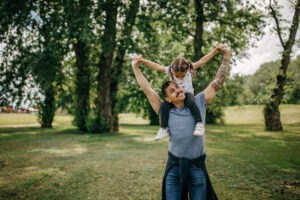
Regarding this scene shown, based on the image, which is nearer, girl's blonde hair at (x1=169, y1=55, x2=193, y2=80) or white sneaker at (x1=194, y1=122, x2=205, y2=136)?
white sneaker at (x1=194, y1=122, x2=205, y2=136)

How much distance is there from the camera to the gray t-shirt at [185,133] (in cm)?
370

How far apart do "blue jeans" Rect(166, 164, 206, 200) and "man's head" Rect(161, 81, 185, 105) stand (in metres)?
0.80

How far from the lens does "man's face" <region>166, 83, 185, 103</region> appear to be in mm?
3740

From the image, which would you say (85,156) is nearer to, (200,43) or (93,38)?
(93,38)

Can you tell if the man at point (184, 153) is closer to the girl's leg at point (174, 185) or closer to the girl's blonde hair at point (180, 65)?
the girl's leg at point (174, 185)

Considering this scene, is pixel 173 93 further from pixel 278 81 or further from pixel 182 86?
pixel 278 81

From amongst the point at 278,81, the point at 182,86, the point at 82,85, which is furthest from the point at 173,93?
the point at 278,81

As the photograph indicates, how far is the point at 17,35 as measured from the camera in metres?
19.9

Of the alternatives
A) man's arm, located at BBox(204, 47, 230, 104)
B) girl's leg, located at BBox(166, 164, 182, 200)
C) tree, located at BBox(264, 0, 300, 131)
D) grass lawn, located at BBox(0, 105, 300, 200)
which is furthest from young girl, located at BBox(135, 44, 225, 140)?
tree, located at BBox(264, 0, 300, 131)

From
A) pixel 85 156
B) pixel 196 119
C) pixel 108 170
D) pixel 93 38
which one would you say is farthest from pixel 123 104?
pixel 196 119

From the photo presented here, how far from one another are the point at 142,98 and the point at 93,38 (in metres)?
22.3

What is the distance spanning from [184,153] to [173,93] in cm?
74

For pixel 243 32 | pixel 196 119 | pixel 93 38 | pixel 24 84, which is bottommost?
pixel 196 119

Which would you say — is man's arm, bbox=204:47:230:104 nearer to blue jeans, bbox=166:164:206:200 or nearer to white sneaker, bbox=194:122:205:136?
white sneaker, bbox=194:122:205:136
